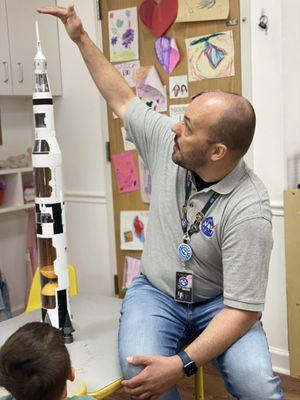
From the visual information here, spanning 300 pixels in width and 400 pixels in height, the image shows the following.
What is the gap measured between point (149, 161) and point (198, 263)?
0.45 metres

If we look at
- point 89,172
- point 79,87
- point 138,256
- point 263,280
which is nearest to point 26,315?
point 263,280

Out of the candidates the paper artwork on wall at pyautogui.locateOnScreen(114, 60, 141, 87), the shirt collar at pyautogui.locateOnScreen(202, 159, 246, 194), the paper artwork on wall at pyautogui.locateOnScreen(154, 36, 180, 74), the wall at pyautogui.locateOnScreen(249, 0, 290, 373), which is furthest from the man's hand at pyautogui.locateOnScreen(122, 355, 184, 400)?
the paper artwork on wall at pyautogui.locateOnScreen(114, 60, 141, 87)

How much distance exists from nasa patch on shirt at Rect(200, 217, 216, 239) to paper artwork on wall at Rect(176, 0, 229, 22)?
1.34 m

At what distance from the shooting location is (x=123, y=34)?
2984mm

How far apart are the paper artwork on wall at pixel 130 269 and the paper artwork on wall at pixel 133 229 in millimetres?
78

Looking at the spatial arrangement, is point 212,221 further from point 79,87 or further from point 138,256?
point 79,87

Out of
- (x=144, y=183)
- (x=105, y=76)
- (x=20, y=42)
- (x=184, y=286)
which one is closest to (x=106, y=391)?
(x=184, y=286)

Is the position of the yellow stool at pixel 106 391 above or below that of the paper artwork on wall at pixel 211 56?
below

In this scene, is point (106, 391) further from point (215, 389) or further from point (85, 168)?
point (85, 168)

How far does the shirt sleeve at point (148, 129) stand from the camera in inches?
71.4

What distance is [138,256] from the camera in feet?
10.5

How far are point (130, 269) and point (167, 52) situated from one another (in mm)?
1353

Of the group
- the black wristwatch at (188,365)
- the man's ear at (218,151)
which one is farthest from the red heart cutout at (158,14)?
the black wristwatch at (188,365)

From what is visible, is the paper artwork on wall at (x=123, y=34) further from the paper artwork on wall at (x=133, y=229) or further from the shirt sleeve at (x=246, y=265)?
the shirt sleeve at (x=246, y=265)
